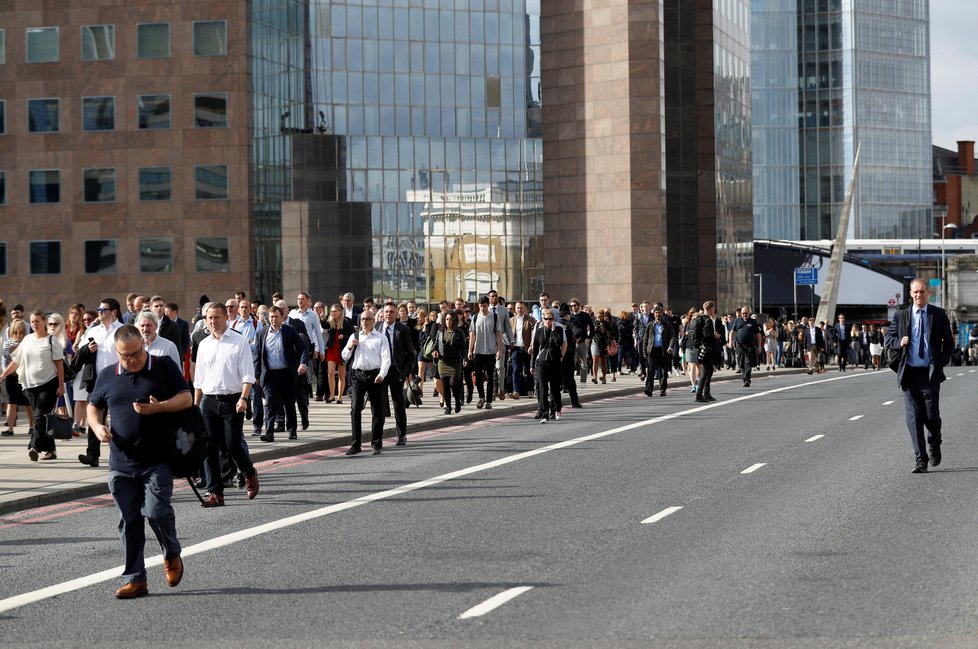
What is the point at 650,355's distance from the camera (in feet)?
98.2

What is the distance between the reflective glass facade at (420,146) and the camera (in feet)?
204

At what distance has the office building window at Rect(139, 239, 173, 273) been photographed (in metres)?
57.0

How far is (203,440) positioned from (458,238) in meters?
54.6

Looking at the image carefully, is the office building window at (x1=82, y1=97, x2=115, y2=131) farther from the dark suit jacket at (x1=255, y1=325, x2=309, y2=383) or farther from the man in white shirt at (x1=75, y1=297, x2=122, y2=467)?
the man in white shirt at (x1=75, y1=297, x2=122, y2=467)

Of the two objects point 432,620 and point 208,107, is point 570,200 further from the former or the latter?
point 432,620

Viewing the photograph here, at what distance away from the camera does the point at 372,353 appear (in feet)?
59.4

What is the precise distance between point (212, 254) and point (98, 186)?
5.19 meters

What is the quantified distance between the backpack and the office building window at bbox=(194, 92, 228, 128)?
49.3m

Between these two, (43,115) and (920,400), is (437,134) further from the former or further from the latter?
(920,400)

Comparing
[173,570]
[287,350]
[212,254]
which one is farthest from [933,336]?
[212,254]

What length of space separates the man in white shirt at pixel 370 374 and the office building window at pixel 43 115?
42.4 meters

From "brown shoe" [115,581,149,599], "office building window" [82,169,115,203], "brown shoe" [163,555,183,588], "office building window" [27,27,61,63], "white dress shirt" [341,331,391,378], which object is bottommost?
"brown shoe" [115,581,149,599]

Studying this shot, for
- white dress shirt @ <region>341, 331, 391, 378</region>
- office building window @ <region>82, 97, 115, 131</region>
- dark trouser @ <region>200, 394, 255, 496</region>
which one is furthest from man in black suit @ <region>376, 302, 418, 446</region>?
office building window @ <region>82, 97, 115, 131</region>

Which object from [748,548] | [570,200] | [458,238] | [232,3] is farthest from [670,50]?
[748,548]
